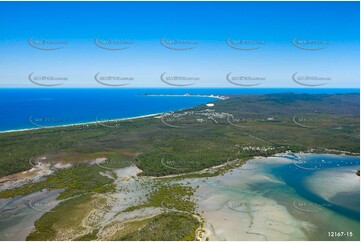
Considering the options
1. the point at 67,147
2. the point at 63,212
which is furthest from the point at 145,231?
the point at 67,147

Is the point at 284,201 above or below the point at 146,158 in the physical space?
below

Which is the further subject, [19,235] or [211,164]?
[211,164]

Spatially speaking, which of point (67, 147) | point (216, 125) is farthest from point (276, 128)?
point (67, 147)

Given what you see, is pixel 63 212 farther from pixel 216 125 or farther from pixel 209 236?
pixel 216 125

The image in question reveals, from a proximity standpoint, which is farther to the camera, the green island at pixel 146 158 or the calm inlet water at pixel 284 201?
the green island at pixel 146 158

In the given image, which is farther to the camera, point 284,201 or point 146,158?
point 146,158

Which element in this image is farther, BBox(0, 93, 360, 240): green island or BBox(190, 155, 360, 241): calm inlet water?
BBox(0, 93, 360, 240): green island

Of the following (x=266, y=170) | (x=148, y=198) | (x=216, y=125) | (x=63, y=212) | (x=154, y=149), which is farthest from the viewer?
(x=216, y=125)

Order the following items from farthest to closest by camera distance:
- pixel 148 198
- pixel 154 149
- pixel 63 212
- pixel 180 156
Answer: pixel 154 149, pixel 180 156, pixel 148 198, pixel 63 212
